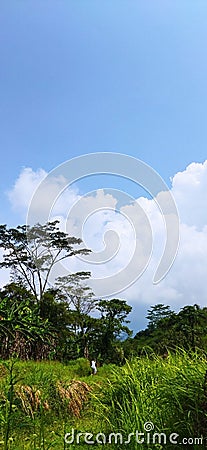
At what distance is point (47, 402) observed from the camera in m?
4.55

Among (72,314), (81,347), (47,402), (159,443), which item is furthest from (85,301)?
(159,443)

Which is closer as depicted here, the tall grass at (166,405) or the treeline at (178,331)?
the tall grass at (166,405)

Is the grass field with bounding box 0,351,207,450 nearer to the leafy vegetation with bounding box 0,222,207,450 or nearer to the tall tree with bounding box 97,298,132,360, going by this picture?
the leafy vegetation with bounding box 0,222,207,450

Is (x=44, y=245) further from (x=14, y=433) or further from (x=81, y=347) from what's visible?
(x=14, y=433)

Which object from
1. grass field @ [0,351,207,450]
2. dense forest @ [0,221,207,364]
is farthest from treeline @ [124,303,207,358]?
grass field @ [0,351,207,450]

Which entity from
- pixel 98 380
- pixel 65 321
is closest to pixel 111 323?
pixel 65 321

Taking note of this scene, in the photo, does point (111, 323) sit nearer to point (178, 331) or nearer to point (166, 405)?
point (178, 331)

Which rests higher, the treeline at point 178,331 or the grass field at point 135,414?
the treeline at point 178,331

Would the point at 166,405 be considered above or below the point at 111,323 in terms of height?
below

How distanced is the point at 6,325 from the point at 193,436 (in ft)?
11.5

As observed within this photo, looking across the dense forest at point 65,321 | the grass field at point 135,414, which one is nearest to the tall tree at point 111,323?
the dense forest at point 65,321

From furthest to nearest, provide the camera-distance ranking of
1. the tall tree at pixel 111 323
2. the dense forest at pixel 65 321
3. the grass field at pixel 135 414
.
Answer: the tall tree at pixel 111 323 < the dense forest at pixel 65 321 < the grass field at pixel 135 414

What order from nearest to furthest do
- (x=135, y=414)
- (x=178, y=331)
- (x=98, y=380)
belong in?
(x=135, y=414)
(x=98, y=380)
(x=178, y=331)

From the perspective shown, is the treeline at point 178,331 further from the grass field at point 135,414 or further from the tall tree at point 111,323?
the grass field at point 135,414
